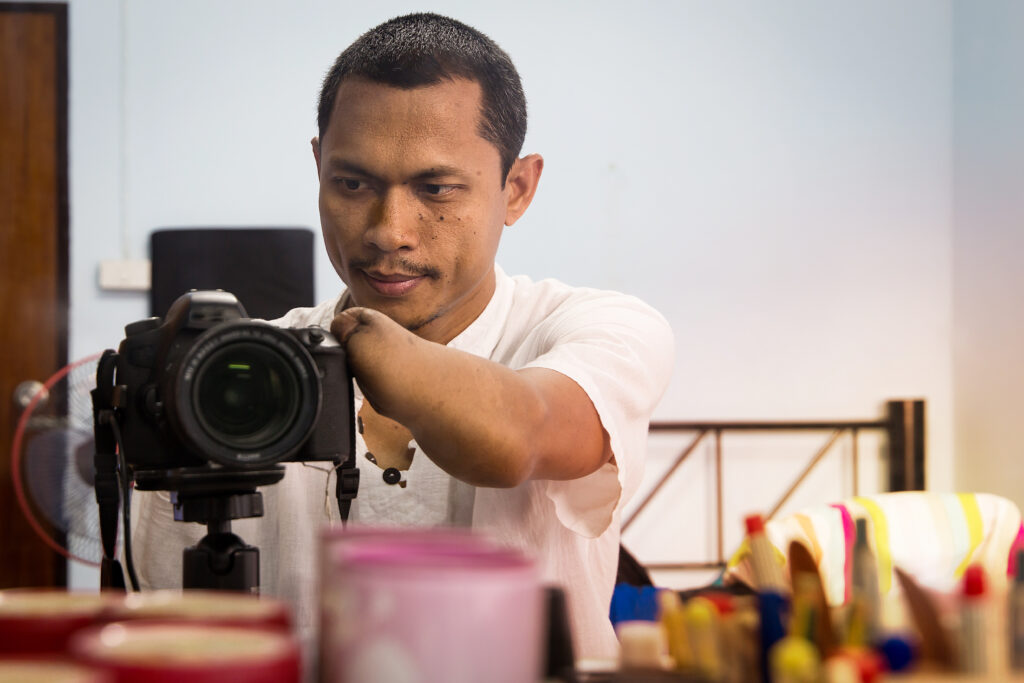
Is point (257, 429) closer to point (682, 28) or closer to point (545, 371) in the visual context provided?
point (545, 371)

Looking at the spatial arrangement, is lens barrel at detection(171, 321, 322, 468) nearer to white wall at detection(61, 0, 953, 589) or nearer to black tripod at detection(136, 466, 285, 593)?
black tripod at detection(136, 466, 285, 593)

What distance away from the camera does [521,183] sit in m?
1.17

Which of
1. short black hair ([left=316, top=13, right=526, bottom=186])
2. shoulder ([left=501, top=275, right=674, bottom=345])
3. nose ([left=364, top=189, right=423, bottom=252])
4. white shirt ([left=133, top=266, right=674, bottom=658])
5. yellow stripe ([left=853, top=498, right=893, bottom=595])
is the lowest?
yellow stripe ([left=853, top=498, right=893, bottom=595])

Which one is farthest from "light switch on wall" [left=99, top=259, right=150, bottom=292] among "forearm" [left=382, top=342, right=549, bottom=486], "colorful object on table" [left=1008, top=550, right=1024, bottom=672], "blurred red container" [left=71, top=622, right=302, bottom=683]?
"colorful object on table" [left=1008, top=550, right=1024, bottom=672]

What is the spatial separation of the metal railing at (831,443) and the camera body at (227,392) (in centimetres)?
162

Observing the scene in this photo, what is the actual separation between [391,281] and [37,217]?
4.87 feet

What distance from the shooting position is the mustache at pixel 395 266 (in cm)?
98

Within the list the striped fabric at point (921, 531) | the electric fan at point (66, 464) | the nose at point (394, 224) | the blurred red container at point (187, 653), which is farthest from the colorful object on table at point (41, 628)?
the electric fan at point (66, 464)

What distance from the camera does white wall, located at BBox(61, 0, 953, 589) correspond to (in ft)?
7.00

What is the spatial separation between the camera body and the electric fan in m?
1.29

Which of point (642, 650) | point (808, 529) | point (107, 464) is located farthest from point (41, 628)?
point (808, 529)

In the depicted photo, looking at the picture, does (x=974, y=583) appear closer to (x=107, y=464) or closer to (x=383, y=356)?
(x=383, y=356)

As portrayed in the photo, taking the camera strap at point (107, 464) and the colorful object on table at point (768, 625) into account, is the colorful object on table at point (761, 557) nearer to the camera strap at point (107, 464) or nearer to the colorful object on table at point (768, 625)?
the colorful object on table at point (768, 625)

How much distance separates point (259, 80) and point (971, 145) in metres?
1.61
